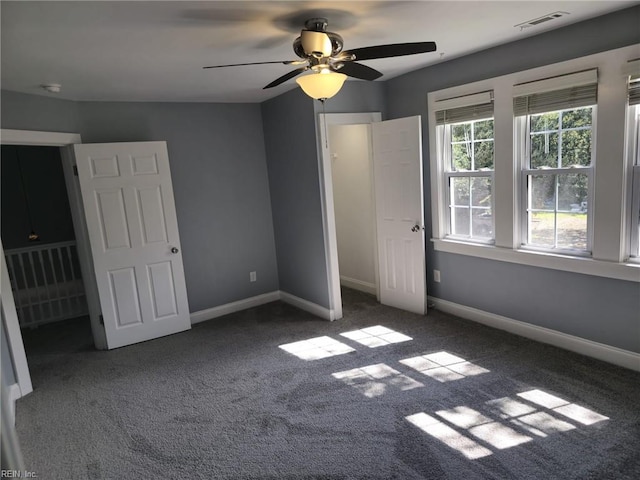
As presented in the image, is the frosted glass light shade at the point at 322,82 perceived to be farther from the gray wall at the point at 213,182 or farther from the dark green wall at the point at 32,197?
the dark green wall at the point at 32,197

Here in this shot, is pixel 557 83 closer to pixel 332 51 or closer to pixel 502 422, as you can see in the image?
pixel 332 51

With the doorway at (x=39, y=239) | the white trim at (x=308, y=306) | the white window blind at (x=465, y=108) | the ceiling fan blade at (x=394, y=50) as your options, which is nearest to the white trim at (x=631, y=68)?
the white window blind at (x=465, y=108)

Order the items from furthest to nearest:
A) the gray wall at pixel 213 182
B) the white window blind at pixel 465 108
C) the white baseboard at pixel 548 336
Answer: the gray wall at pixel 213 182 → the white window blind at pixel 465 108 → the white baseboard at pixel 548 336

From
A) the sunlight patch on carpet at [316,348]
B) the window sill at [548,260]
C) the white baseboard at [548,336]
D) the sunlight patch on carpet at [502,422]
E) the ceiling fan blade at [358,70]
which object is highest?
the ceiling fan blade at [358,70]

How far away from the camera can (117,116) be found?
4.23m

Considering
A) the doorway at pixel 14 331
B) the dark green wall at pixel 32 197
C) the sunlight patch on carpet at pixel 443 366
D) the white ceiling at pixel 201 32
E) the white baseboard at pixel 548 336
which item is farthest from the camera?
the dark green wall at pixel 32 197

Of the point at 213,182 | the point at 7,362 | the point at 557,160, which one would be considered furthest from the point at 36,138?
the point at 557,160

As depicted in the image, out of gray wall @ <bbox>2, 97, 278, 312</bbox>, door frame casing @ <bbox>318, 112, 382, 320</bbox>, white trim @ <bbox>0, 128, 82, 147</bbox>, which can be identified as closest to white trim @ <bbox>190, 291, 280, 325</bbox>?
gray wall @ <bbox>2, 97, 278, 312</bbox>

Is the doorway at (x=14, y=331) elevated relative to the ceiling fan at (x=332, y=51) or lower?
lower

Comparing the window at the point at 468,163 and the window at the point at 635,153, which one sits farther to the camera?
the window at the point at 468,163

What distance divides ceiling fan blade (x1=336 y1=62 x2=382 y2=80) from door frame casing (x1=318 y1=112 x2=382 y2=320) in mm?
1546

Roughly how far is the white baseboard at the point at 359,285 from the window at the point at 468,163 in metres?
1.38

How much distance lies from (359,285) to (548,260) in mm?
2547

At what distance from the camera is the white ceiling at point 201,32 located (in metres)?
2.09
